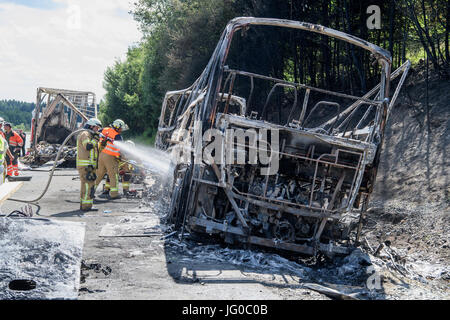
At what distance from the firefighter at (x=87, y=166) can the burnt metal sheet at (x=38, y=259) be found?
15.6 feet

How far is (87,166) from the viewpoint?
366 inches

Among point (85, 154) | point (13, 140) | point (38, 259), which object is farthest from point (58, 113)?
point (38, 259)

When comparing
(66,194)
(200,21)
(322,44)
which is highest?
(200,21)

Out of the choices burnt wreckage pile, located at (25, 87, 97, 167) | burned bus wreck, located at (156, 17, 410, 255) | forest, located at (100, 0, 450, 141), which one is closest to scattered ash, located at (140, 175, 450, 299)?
burned bus wreck, located at (156, 17, 410, 255)

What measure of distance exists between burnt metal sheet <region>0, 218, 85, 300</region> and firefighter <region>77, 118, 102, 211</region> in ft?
15.6

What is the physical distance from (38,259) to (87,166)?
5431 mm

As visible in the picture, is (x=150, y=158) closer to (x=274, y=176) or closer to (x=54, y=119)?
(x=274, y=176)

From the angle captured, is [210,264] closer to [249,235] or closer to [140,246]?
[249,235]

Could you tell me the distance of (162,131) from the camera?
1286 centimetres

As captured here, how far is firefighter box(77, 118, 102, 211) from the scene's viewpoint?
30.1 feet

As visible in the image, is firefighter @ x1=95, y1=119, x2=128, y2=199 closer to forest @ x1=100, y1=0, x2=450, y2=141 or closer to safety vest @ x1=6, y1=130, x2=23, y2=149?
safety vest @ x1=6, y1=130, x2=23, y2=149
